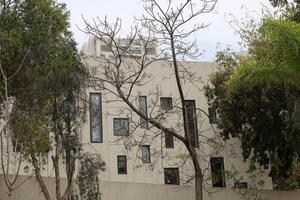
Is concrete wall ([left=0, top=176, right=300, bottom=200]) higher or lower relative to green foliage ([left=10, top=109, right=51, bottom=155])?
lower

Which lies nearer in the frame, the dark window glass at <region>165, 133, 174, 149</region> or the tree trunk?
the tree trunk

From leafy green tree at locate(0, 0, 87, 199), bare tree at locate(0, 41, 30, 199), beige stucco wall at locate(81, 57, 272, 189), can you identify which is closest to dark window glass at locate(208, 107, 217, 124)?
beige stucco wall at locate(81, 57, 272, 189)

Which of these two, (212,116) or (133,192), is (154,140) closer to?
(212,116)

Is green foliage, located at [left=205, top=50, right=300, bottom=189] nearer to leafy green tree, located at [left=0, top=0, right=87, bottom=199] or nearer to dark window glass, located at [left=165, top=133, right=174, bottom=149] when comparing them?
dark window glass, located at [left=165, top=133, right=174, bottom=149]

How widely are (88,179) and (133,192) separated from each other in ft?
4.82

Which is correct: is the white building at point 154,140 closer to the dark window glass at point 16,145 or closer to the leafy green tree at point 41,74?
the leafy green tree at point 41,74

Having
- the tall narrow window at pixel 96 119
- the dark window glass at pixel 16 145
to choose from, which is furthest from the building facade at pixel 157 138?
the dark window glass at pixel 16 145

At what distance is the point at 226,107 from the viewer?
1956cm

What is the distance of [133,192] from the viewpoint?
702 inches

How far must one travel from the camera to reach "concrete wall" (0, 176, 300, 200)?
1705cm

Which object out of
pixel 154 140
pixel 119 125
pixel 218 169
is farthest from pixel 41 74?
pixel 218 169

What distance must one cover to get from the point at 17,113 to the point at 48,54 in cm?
178

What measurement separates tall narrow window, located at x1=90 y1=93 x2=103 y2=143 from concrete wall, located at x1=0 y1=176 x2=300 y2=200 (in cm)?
481

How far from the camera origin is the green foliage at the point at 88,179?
17.4 m
